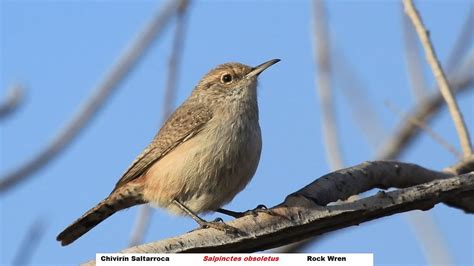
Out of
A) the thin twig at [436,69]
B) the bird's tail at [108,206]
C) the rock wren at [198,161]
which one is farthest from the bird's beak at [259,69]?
the thin twig at [436,69]

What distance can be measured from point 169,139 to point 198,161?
594 millimetres

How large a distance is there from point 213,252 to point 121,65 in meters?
1.22

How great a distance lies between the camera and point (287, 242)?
4.71m

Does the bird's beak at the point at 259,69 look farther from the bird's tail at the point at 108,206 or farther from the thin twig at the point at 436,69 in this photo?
the thin twig at the point at 436,69

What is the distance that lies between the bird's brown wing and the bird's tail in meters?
0.12

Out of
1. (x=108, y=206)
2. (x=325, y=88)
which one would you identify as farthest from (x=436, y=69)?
(x=108, y=206)

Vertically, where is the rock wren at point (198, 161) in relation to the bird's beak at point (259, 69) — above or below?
below

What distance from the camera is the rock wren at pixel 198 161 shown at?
20.4ft

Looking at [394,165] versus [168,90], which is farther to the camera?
[394,165]

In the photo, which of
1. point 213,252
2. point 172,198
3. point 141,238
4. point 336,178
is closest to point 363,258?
point 336,178

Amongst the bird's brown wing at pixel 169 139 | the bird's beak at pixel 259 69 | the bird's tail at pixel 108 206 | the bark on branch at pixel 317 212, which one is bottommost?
the bark on branch at pixel 317 212

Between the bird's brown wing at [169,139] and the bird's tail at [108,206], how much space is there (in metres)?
0.12

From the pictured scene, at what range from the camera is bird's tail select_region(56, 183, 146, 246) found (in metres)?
6.45

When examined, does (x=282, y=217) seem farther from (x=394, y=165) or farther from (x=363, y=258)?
(x=394, y=165)
